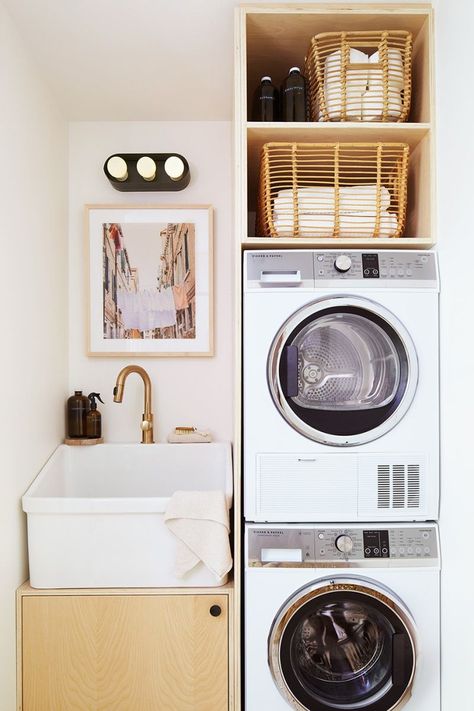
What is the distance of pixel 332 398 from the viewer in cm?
195

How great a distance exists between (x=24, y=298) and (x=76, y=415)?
26.4 inches

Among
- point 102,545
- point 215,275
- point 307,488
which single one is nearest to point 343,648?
point 307,488

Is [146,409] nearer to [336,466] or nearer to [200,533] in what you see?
[200,533]

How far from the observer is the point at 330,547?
1909 millimetres

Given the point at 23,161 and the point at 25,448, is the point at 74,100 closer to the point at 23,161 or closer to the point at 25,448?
the point at 23,161

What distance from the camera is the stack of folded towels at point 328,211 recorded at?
6.43 feet

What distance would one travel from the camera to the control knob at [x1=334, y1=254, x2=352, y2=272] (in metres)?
1.92

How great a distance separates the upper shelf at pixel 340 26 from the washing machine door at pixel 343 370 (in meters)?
0.70

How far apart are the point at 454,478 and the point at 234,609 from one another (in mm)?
832

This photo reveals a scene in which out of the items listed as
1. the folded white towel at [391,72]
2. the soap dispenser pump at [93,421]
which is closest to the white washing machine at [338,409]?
the folded white towel at [391,72]

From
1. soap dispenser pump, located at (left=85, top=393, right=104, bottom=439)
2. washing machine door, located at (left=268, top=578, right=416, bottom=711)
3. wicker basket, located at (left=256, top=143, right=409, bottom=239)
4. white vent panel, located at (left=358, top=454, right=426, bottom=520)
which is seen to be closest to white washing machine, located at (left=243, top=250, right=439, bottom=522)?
white vent panel, located at (left=358, top=454, right=426, bottom=520)

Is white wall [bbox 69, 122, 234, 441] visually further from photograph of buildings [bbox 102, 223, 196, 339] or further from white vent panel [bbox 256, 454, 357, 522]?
white vent panel [bbox 256, 454, 357, 522]

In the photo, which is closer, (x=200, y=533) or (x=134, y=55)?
(x=200, y=533)

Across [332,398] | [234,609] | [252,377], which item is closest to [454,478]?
[332,398]
